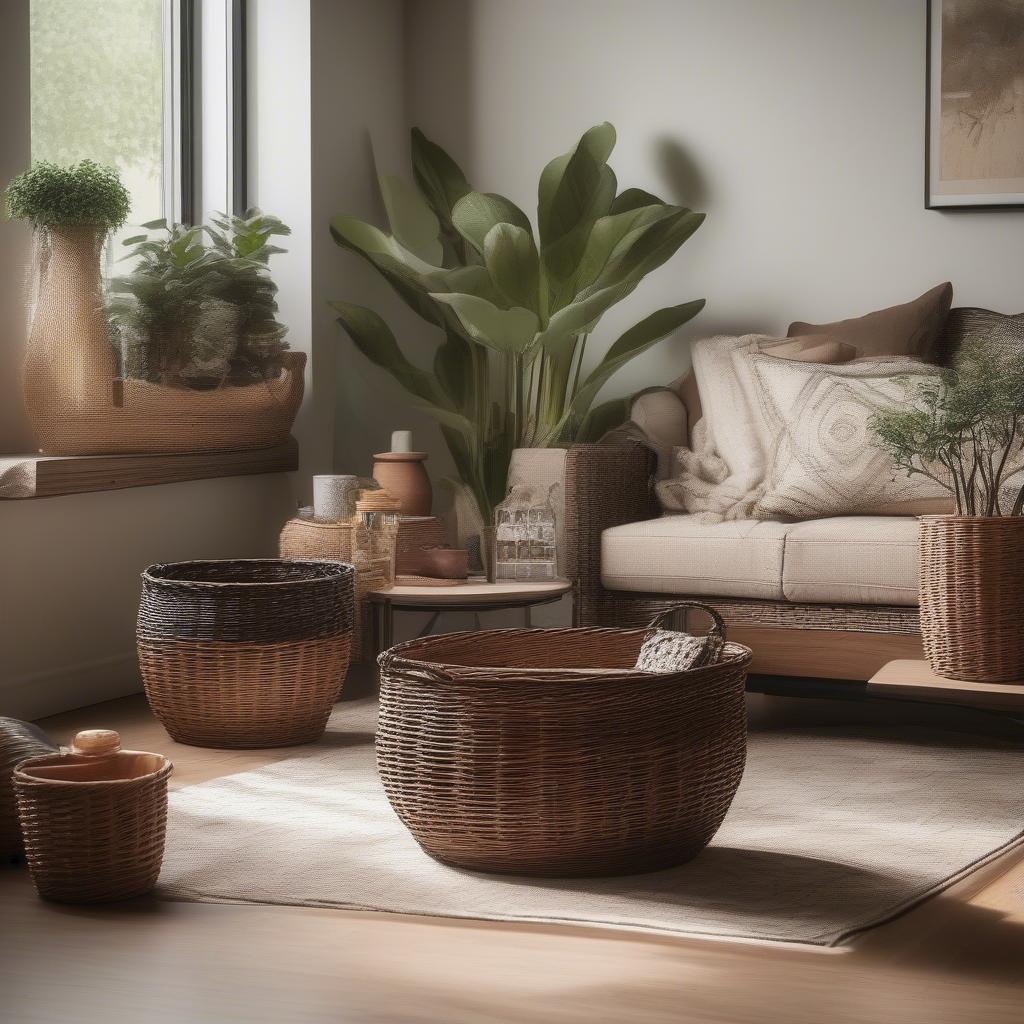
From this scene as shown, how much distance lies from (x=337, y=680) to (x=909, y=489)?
139 centimetres

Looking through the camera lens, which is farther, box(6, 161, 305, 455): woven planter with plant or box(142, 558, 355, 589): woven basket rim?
box(6, 161, 305, 455): woven planter with plant

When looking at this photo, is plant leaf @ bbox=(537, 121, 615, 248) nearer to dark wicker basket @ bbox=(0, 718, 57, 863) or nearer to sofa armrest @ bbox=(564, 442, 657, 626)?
sofa armrest @ bbox=(564, 442, 657, 626)

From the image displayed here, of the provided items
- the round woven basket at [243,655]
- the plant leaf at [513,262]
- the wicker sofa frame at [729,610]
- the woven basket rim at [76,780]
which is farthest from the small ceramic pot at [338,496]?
the woven basket rim at [76,780]

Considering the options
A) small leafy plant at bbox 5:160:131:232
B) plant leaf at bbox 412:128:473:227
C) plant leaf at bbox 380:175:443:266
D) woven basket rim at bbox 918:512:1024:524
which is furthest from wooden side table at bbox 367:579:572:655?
plant leaf at bbox 412:128:473:227

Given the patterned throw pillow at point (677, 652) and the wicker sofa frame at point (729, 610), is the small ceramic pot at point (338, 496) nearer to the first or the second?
the wicker sofa frame at point (729, 610)

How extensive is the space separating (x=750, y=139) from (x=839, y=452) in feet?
4.20

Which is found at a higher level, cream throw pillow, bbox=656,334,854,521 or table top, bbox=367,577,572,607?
cream throw pillow, bbox=656,334,854,521

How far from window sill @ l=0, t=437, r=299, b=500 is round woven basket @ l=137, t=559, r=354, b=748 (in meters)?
0.43

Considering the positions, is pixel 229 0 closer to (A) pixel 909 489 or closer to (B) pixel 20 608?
(B) pixel 20 608

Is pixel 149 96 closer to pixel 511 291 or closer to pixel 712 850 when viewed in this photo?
pixel 511 291

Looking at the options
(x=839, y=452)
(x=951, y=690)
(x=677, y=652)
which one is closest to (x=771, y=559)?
(x=839, y=452)

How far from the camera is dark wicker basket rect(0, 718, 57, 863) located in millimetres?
2375

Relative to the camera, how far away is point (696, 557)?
11.6ft

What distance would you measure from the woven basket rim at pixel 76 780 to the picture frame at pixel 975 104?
114 inches
